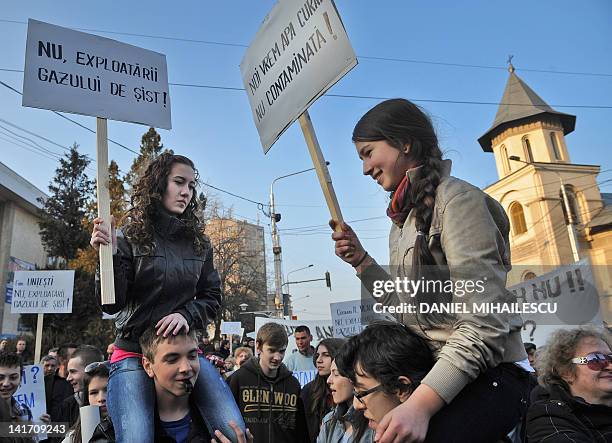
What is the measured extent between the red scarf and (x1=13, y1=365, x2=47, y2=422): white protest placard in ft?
18.5

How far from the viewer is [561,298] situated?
7988 millimetres

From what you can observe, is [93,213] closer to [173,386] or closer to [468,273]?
[173,386]

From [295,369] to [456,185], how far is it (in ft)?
22.9

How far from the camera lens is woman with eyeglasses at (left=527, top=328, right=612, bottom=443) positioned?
2689 mm

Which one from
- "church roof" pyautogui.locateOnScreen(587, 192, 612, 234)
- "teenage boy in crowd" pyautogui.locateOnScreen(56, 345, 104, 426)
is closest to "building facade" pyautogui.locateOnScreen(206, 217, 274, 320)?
"church roof" pyautogui.locateOnScreen(587, 192, 612, 234)

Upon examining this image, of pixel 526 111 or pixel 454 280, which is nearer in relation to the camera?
pixel 454 280

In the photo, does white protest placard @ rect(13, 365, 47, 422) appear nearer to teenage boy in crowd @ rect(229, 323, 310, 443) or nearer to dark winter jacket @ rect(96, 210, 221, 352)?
teenage boy in crowd @ rect(229, 323, 310, 443)

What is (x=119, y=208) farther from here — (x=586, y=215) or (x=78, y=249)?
(x=586, y=215)

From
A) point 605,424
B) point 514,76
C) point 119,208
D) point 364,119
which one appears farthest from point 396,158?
point 514,76

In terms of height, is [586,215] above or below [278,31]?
above

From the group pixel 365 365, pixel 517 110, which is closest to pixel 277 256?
pixel 365 365

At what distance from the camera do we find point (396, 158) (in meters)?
1.84

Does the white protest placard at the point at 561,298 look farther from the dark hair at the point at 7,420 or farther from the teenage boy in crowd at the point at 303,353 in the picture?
the dark hair at the point at 7,420

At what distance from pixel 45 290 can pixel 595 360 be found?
10.3m
